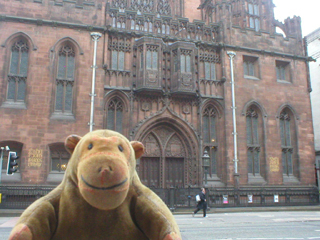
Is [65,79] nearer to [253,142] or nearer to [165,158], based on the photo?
[165,158]

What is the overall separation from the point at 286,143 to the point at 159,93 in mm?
10193

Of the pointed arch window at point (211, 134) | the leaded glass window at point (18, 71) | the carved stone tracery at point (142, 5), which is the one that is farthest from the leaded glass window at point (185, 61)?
the leaded glass window at point (18, 71)

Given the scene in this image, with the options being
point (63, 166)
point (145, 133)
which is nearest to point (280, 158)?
point (145, 133)

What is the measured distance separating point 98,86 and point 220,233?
12431 millimetres

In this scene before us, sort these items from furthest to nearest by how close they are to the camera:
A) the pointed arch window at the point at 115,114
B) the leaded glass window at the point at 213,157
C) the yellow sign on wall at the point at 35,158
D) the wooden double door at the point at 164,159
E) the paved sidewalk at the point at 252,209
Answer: the leaded glass window at the point at 213,157
the wooden double door at the point at 164,159
the pointed arch window at the point at 115,114
the yellow sign on wall at the point at 35,158
the paved sidewalk at the point at 252,209

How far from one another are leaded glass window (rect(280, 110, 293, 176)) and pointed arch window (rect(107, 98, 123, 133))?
1163 cm

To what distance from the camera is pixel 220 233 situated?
903cm

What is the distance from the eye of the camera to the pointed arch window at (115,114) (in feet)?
64.0

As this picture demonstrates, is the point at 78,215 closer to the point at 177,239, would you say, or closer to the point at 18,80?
the point at 177,239

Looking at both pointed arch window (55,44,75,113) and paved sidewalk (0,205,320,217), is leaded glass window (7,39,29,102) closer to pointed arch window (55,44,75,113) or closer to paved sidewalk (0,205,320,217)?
pointed arch window (55,44,75,113)

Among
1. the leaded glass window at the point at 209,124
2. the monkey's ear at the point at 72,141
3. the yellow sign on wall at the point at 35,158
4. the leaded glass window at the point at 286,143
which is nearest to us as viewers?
the monkey's ear at the point at 72,141

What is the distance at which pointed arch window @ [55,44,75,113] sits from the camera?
61.5 feet

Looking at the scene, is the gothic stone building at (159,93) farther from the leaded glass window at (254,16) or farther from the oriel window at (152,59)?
the leaded glass window at (254,16)

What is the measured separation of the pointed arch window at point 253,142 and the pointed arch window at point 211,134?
2482 millimetres
